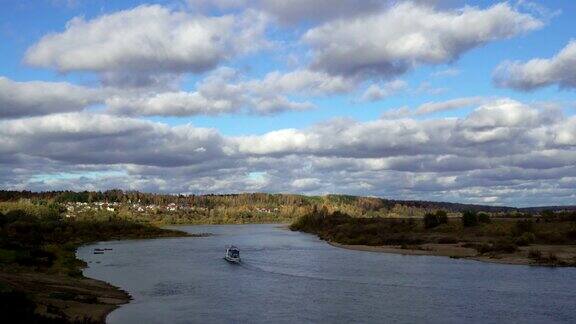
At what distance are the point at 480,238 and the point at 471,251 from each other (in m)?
17.4

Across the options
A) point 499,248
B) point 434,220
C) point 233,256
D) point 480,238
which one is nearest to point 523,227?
point 480,238

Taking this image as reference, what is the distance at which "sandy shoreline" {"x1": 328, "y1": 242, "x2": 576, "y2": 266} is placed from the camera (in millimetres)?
78906

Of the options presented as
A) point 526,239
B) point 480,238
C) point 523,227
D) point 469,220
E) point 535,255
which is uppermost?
point 469,220

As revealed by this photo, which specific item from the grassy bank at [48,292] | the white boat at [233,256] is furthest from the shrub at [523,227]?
the grassy bank at [48,292]

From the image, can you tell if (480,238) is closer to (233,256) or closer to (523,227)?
(523,227)

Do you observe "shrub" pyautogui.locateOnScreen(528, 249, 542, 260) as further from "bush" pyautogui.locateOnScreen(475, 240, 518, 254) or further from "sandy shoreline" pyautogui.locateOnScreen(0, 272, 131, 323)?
"sandy shoreline" pyautogui.locateOnScreen(0, 272, 131, 323)

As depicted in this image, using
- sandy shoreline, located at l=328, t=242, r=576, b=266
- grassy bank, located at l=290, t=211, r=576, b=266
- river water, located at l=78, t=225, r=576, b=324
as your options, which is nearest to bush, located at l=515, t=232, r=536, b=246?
grassy bank, located at l=290, t=211, r=576, b=266

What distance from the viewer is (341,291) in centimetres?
5341

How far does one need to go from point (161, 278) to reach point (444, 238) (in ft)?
211

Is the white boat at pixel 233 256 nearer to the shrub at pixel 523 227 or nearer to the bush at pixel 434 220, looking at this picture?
the shrub at pixel 523 227

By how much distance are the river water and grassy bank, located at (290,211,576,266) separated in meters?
7.46

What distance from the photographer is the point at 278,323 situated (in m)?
38.2

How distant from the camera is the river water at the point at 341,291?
134ft

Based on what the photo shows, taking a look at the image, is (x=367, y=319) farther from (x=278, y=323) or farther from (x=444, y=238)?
(x=444, y=238)
